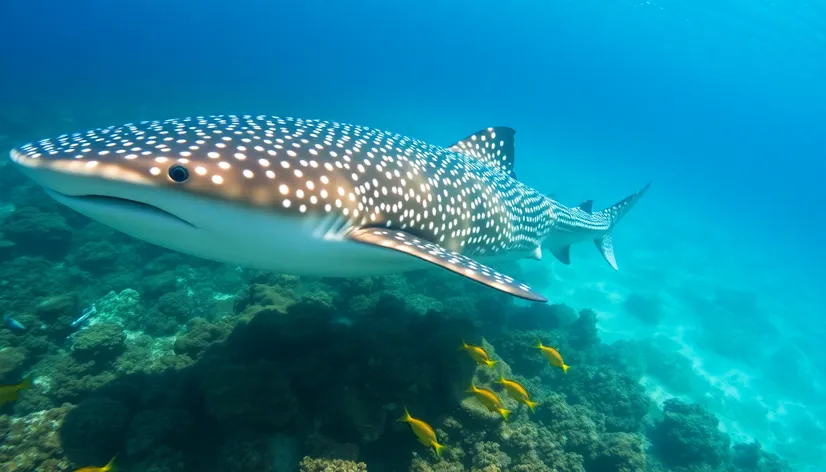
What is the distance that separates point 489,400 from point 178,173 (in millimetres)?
4716

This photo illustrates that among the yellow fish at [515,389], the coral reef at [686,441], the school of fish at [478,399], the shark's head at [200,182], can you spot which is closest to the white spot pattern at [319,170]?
the shark's head at [200,182]

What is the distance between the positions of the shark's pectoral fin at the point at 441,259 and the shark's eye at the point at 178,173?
5.45 ft

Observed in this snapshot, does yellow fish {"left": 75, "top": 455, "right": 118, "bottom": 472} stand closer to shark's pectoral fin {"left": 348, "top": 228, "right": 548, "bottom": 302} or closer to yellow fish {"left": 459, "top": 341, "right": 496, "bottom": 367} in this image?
shark's pectoral fin {"left": 348, "top": 228, "right": 548, "bottom": 302}

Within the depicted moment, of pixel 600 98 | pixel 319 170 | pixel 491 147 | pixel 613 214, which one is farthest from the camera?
pixel 600 98

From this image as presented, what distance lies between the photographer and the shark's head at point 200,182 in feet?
9.32

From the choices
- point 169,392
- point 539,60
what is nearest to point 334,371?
point 169,392

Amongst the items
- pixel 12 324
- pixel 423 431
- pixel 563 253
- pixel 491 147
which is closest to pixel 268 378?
pixel 423 431

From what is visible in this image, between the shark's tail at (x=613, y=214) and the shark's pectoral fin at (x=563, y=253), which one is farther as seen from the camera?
the shark's tail at (x=613, y=214)

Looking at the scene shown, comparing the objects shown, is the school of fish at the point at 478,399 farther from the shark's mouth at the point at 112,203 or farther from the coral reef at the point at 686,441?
the coral reef at the point at 686,441

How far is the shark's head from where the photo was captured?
112 inches

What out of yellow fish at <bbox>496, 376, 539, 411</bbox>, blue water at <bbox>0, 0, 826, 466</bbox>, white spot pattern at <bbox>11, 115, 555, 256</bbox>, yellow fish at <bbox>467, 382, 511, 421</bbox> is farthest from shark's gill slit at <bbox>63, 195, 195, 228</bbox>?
blue water at <bbox>0, 0, 826, 466</bbox>

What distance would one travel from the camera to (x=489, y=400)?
5461mm

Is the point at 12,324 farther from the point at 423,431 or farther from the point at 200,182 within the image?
the point at 423,431

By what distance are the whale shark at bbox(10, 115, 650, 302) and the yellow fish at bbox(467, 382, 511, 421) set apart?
1876mm
